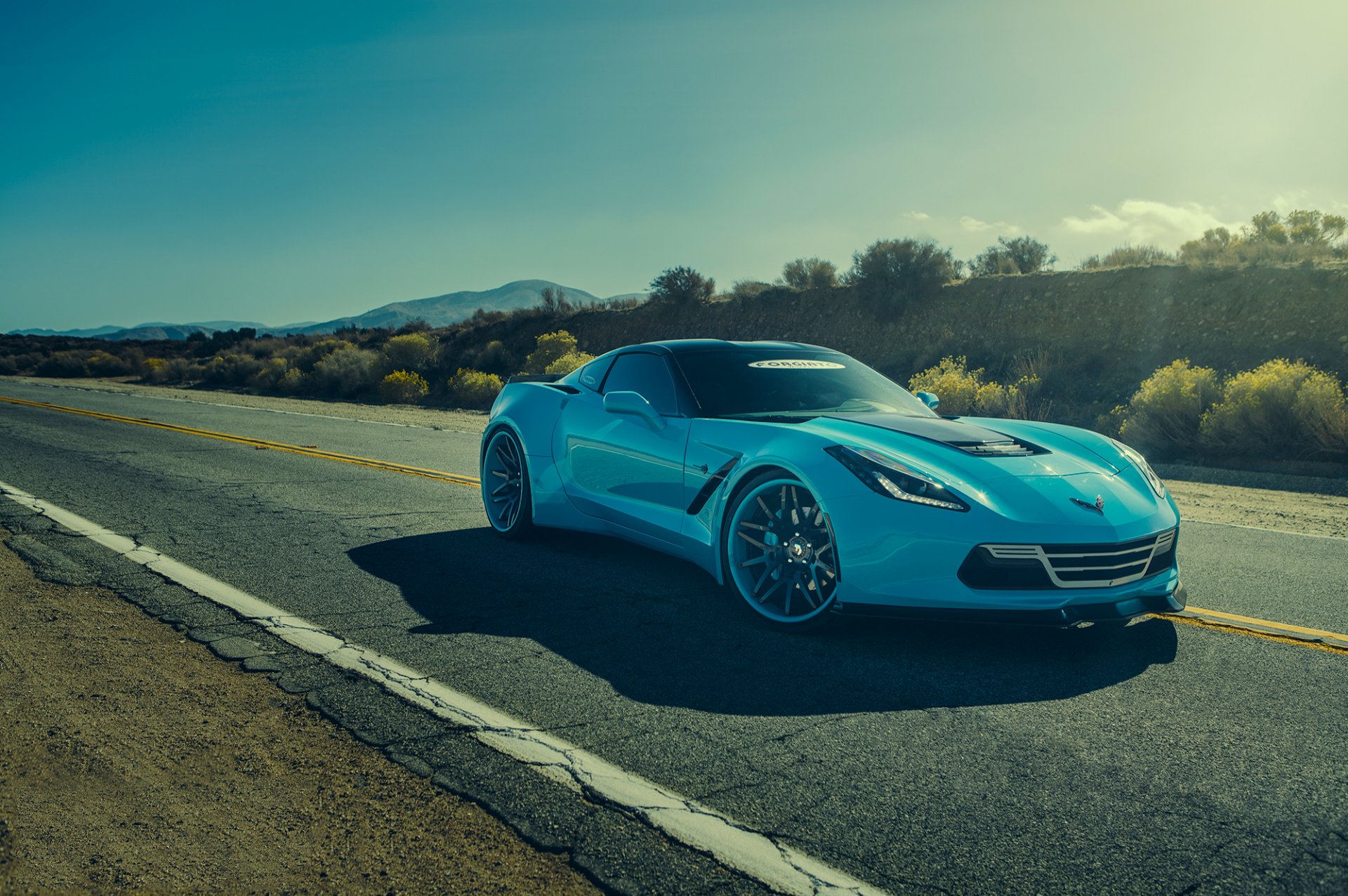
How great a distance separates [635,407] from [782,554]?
1.29m

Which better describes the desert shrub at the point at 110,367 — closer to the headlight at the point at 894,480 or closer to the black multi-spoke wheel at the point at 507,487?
the black multi-spoke wheel at the point at 507,487

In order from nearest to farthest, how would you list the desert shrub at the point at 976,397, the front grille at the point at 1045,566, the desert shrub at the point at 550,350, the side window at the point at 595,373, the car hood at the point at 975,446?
the front grille at the point at 1045,566 < the car hood at the point at 975,446 < the side window at the point at 595,373 < the desert shrub at the point at 976,397 < the desert shrub at the point at 550,350

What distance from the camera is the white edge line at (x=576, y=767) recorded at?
2451 mm

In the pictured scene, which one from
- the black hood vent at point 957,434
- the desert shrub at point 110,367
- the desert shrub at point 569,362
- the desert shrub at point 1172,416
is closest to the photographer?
the black hood vent at point 957,434

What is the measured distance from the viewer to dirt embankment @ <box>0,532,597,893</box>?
241 centimetres

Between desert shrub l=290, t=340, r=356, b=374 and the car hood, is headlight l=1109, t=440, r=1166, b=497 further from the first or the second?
desert shrub l=290, t=340, r=356, b=374

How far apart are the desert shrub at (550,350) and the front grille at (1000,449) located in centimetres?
→ 2925

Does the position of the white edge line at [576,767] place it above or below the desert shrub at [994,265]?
below

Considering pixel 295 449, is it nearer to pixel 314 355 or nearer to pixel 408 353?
pixel 408 353

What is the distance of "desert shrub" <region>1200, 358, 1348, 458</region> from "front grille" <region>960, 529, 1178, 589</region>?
1067 cm

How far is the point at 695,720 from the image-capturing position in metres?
3.46

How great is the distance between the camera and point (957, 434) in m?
4.69

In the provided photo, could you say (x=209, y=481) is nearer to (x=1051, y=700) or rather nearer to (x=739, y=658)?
(x=739, y=658)

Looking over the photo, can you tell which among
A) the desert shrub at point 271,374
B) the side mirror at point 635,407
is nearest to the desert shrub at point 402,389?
the desert shrub at point 271,374
